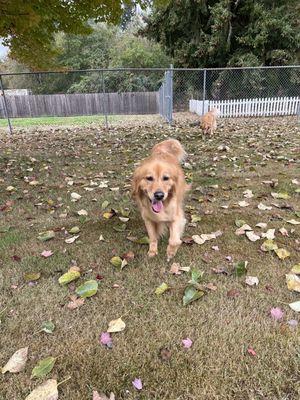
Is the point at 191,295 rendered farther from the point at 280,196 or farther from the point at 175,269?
the point at 280,196

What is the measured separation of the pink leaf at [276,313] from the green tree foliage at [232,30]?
699 inches

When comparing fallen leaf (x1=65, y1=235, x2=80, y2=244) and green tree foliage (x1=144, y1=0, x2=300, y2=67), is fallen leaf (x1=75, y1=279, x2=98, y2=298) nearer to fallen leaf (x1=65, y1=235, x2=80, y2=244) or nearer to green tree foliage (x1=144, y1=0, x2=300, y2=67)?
fallen leaf (x1=65, y1=235, x2=80, y2=244)

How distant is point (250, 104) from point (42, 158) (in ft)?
41.5

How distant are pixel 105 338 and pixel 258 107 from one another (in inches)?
647

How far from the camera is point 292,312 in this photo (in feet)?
6.66

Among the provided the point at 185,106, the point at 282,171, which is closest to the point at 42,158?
the point at 282,171

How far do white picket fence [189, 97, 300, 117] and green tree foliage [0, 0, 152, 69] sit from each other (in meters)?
9.15

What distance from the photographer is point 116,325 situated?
6.54 ft

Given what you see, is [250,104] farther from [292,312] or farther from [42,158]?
[292,312]

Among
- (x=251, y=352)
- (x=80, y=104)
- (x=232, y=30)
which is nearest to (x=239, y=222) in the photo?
(x=251, y=352)

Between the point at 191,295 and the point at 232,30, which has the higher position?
the point at 232,30

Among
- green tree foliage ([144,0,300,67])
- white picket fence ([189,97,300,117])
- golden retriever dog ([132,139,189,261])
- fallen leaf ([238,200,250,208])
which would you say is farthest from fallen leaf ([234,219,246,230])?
green tree foliage ([144,0,300,67])

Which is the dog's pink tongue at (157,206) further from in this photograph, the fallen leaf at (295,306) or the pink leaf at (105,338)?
the fallen leaf at (295,306)

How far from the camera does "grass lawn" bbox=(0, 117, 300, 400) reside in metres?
1.63
